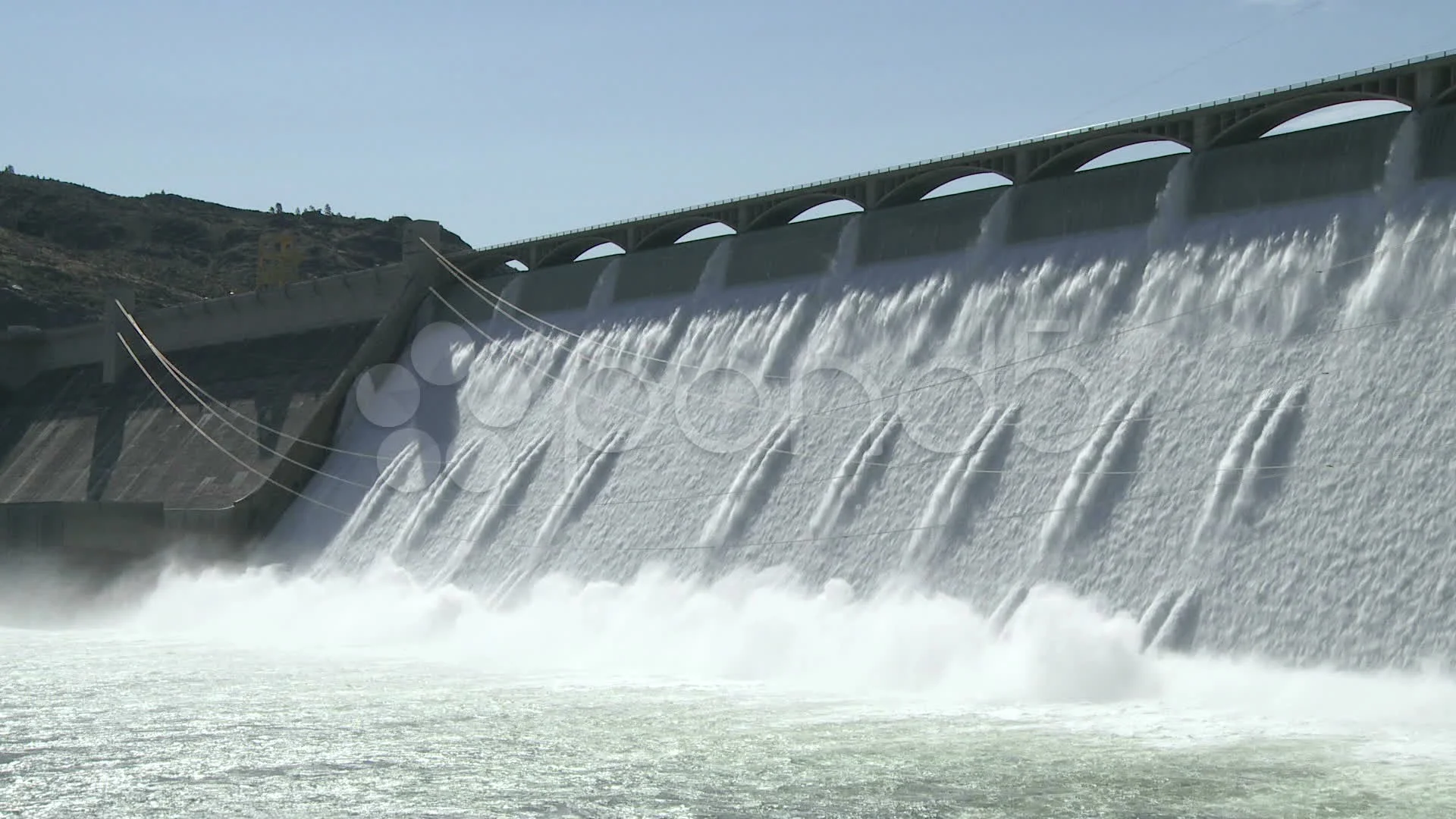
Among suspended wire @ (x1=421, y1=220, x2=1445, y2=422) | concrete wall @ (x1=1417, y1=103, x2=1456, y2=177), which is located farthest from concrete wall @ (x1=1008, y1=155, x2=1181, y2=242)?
concrete wall @ (x1=1417, y1=103, x2=1456, y2=177)

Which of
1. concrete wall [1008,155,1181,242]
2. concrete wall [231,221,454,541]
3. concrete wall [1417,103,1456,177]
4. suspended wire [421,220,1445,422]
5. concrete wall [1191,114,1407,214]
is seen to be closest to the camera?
concrete wall [1417,103,1456,177]

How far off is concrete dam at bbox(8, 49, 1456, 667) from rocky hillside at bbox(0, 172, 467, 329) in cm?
4597

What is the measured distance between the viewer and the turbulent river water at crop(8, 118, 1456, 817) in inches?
722

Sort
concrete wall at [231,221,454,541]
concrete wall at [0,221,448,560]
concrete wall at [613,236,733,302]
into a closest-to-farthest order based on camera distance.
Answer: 1. concrete wall at [613,236,733,302]
2. concrete wall at [0,221,448,560]
3. concrete wall at [231,221,454,541]

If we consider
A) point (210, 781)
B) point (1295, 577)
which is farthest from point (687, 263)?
point (210, 781)

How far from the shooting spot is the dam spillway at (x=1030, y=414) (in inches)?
937

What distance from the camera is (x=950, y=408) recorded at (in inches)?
1204

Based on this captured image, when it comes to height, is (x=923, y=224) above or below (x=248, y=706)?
above

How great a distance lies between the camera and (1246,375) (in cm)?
2614

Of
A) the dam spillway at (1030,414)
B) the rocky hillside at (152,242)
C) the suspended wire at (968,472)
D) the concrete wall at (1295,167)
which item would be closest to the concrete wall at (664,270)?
the dam spillway at (1030,414)

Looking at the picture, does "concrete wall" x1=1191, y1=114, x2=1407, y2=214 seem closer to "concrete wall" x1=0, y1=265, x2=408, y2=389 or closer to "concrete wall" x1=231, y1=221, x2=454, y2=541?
"concrete wall" x1=231, y1=221, x2=454, y2=541

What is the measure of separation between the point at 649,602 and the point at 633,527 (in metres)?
2.84

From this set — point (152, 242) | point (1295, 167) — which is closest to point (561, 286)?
point (1295, 167)

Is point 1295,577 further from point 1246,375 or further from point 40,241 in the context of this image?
point 40,241
